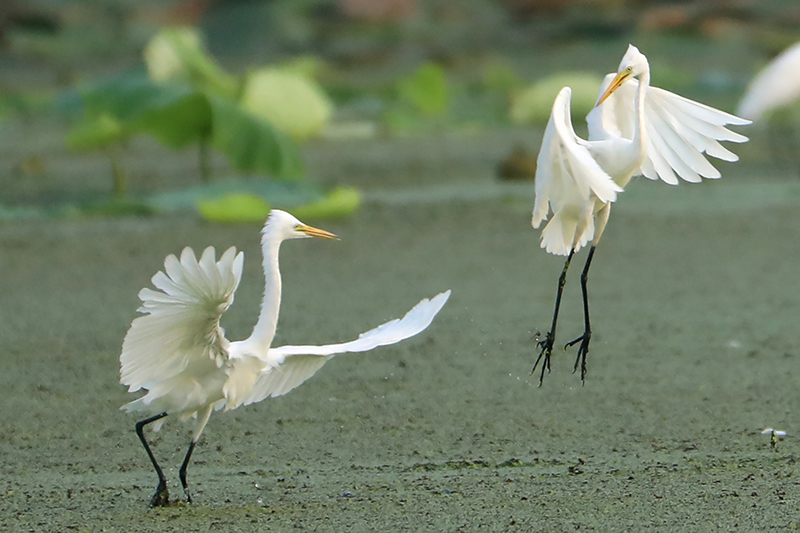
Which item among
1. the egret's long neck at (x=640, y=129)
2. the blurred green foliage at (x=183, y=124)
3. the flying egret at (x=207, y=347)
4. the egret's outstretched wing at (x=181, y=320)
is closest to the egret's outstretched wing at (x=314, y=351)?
the flying egret at (x=207, y=347)

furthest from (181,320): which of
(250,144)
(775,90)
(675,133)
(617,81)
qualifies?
(775,90)

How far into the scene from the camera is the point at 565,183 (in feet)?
13.2

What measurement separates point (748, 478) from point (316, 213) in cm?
468

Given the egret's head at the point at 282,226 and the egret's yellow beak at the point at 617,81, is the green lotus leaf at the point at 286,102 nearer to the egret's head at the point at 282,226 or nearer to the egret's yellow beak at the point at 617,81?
the egret's yellow beak at the point at 617,81

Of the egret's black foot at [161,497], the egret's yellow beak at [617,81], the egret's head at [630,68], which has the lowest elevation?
the egret's black foot at [161,497]

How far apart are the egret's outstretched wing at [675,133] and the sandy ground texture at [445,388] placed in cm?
88

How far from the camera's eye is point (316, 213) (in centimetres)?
824

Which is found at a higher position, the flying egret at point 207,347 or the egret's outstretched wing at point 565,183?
the egret's outstretched wing at point 565,183

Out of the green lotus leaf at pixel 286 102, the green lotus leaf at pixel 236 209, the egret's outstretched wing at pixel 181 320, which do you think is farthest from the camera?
the green lotus leaf at pixel 286 102

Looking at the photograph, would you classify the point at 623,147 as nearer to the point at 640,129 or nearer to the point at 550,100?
Answer: the point at 640,129

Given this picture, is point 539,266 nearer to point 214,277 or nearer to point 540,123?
point 214,277

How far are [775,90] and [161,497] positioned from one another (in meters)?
6.86

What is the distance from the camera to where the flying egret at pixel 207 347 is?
3.31 m

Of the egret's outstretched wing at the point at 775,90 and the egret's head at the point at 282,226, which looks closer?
the egret's head at the point at 282,226
